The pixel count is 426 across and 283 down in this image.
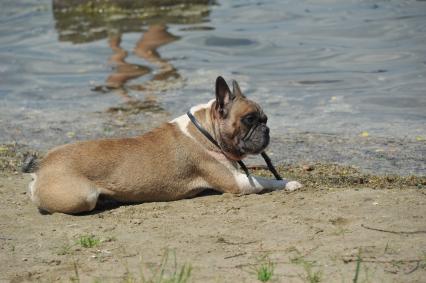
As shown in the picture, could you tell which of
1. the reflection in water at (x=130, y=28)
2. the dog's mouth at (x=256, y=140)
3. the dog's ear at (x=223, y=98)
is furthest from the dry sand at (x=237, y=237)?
the reflection in water at (x=130, y=28)

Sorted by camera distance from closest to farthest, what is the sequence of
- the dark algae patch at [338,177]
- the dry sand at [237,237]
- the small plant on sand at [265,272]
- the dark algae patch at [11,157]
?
the small plant on sand at [265,272]
the dry sand at [237,237]
the dark algae patch at [338,177]
the dark algae patch at [11,157]

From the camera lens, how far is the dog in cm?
711

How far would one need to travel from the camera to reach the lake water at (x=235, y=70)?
34.0 feet

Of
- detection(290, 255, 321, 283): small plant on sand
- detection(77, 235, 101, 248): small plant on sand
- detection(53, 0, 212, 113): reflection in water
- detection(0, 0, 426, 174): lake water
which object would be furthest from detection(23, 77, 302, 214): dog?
detection(53, 0, 212, 113): reflection in water

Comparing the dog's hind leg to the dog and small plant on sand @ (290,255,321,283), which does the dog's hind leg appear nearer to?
the dog

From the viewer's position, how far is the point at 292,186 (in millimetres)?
7473

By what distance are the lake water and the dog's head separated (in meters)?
1.58

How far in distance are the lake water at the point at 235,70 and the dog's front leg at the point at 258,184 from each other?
130 centimetres

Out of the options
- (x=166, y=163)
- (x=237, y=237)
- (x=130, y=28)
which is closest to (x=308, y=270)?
(x=237, y=237)

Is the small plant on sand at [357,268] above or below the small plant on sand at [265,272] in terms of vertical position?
above

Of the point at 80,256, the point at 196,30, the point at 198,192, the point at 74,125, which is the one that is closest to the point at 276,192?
the point at 198,192

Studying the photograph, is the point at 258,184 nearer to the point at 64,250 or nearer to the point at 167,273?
the point at 64,250

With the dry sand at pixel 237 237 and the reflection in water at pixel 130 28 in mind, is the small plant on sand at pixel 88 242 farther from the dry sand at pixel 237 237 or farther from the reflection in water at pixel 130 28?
the reflection in water at pixel 130 28

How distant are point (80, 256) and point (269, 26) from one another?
12.8 m
